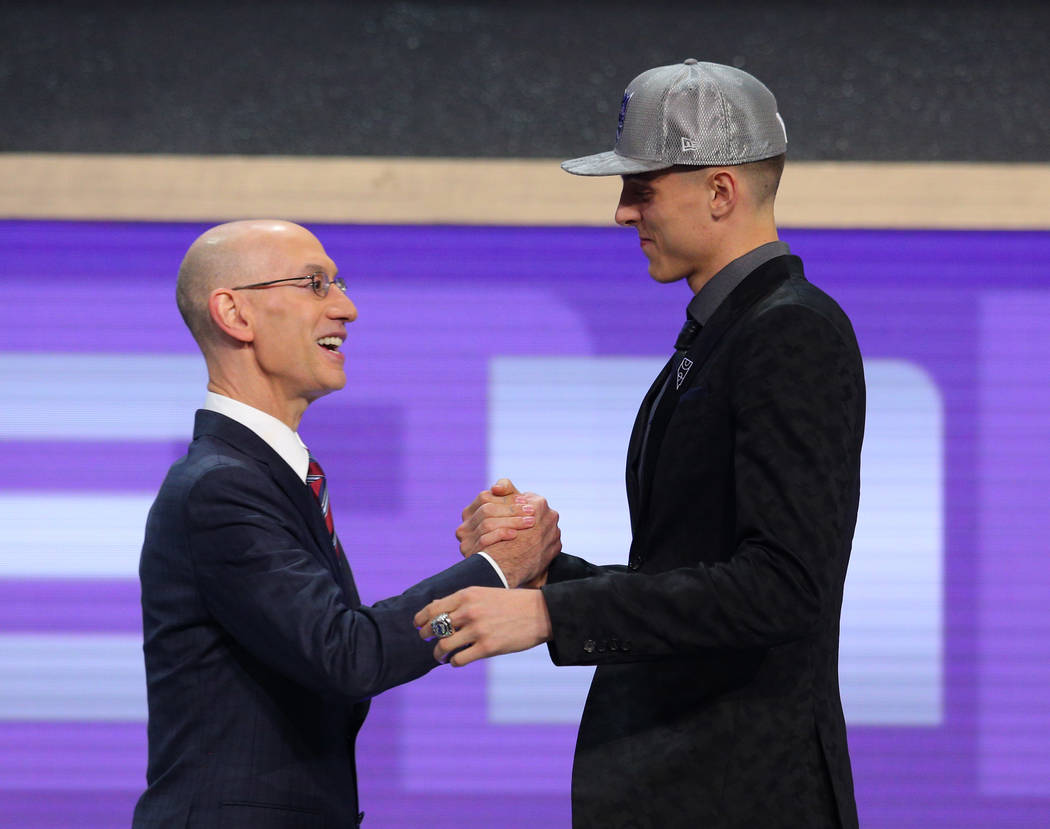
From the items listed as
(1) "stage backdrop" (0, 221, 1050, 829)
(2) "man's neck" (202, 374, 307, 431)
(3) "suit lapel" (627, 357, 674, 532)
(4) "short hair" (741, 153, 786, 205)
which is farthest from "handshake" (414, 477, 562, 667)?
(1) "stage backdrop" (0, 221, 1050, 829)

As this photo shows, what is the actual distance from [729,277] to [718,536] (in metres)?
0.42

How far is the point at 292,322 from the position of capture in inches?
86.0

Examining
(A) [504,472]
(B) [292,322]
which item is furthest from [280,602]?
(A) [504,472]

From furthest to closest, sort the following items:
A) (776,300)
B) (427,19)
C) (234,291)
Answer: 1. (427,19)
2. (234,291)
3. (776,300)

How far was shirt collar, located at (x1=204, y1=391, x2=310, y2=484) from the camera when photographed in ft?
6.88

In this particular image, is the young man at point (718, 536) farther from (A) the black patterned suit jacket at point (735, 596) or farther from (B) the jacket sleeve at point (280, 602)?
(B) the jacket sleeve at point (280, 602)

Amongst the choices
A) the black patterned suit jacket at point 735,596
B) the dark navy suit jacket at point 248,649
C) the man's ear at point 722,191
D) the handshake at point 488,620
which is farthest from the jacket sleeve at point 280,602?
the man's ear at point 722,191

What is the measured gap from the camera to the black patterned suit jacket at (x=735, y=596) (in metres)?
1.62

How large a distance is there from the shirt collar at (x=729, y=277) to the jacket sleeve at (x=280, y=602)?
2.22ft

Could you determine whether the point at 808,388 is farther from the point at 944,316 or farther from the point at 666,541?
the point at 944,316

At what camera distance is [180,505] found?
6.31 feet

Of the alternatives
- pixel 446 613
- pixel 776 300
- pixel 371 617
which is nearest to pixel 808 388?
pixel 776 300

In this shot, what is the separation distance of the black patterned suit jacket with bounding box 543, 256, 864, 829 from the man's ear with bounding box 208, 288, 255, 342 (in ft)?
2.54

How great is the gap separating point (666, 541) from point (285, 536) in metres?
0.60
